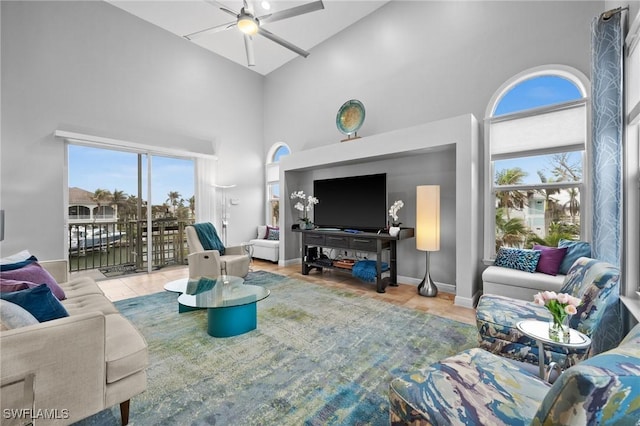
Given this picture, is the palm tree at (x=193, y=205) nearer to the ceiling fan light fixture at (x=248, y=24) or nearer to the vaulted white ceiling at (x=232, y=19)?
the vaulted white ceiling at (x=232, y=19)

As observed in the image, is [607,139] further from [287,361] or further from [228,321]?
[228,321]

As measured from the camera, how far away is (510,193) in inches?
140

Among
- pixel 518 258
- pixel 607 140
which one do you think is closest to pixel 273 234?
pixel 518 258

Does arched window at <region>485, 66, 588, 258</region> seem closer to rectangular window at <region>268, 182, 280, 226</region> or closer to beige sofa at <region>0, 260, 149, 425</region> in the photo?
beige sofa at <region>0, 260, 149, 425</region>

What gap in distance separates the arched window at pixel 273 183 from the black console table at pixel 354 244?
2.01 metres

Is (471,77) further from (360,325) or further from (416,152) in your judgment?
(360,325)

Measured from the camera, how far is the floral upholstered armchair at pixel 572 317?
5.66 ft

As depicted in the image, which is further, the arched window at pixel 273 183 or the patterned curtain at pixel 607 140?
the arched window at pixel 273 183

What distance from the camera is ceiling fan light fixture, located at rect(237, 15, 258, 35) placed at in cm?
308

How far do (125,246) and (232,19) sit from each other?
4.95 meters

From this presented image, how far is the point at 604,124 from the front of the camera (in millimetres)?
2260

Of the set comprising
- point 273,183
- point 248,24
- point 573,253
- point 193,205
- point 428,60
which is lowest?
point 573,253

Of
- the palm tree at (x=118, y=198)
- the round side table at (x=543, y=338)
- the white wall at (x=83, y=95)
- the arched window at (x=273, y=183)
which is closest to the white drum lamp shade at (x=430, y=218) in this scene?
the round side table at (x=543, y=338)

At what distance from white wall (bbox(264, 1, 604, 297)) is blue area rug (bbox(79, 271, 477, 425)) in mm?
1455
